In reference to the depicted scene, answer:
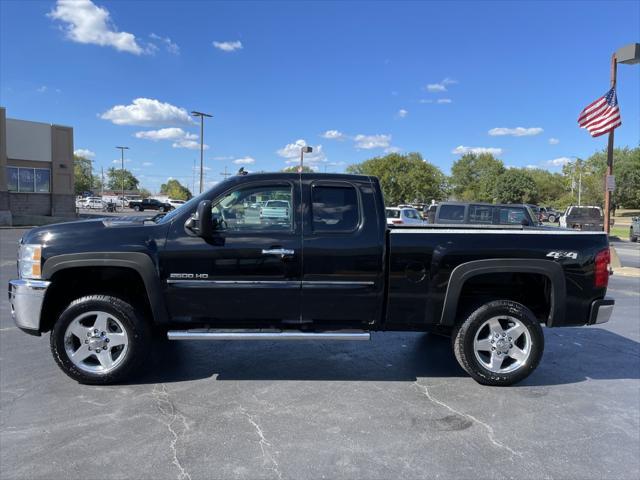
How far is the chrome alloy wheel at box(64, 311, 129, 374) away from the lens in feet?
14.2

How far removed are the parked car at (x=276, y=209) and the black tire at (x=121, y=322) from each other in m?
1.50

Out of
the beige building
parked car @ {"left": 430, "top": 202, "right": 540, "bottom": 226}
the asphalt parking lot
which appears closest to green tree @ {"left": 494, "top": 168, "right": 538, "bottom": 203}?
the beige building

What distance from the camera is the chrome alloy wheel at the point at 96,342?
4.32m

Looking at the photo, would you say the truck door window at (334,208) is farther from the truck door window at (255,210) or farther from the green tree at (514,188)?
the green tree at (514,188)

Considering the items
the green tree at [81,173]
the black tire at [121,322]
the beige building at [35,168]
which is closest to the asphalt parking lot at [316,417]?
the black tire at [121,322]

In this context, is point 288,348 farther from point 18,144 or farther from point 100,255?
point 18,144

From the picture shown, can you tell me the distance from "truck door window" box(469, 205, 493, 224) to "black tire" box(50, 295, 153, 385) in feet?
43.0

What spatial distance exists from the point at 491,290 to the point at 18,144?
3429 cm

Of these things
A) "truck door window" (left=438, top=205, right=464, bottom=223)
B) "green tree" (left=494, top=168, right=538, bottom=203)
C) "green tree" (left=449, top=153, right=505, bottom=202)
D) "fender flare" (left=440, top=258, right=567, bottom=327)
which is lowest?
"fender flare" (left=440, top=258, right=567, bottom=327)

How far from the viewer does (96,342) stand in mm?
4348

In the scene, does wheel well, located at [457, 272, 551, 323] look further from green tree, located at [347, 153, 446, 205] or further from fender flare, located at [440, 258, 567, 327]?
green tree, located at [347, 153, 446, 205]

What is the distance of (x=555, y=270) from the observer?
4430 millimetres

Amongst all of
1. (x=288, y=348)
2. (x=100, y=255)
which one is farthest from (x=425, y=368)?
(x=100, y=255)

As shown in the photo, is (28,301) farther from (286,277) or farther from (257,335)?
(286,277)
